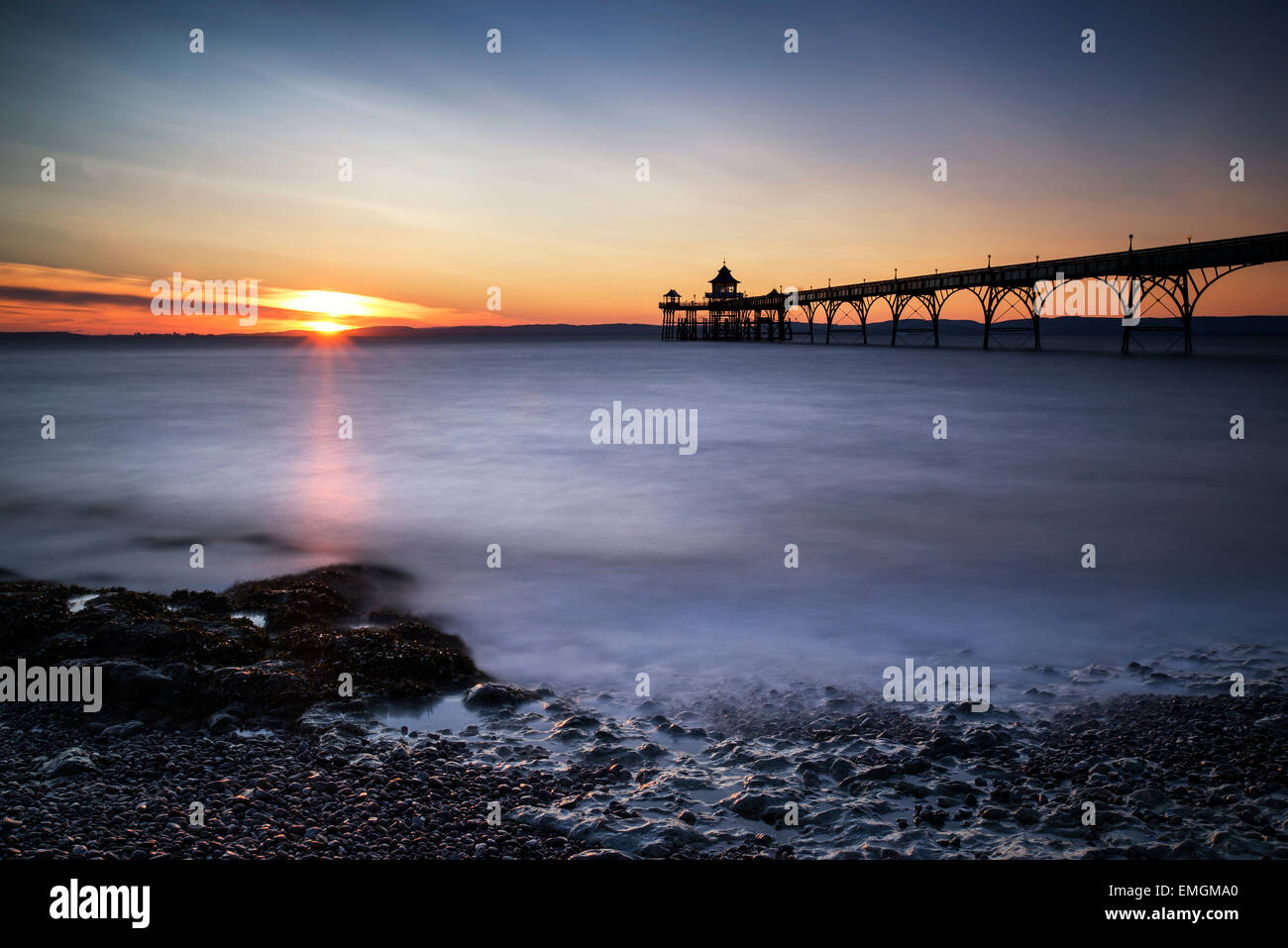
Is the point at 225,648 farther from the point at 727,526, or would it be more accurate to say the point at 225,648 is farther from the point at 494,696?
the point at 727,526

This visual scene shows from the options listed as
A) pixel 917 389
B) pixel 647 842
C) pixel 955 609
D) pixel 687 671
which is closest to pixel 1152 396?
pixel 917 389

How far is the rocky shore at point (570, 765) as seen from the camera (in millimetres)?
3148

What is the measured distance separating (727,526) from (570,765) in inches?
247

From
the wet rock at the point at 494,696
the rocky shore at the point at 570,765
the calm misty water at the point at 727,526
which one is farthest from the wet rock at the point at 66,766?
the calm misty water at the point at 727,526

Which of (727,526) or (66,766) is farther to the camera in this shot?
(727,526)

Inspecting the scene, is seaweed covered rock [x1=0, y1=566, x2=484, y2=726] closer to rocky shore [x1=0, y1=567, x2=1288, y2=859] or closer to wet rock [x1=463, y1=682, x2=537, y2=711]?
rocky shore [x1=0, y1=567, x2=1288, y2=859]

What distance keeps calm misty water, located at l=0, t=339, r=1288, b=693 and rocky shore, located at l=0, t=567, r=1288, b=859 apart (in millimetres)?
734

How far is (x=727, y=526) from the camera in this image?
9891mm

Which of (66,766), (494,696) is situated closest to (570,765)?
(494,696)

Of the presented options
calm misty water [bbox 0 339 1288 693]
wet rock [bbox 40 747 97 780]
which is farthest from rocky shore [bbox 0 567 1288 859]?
calm misty water [bbox 0 339 1288 693]

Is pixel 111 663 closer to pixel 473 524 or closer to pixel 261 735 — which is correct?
pixel 261 735

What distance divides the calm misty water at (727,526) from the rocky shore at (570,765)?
0.73 metres
